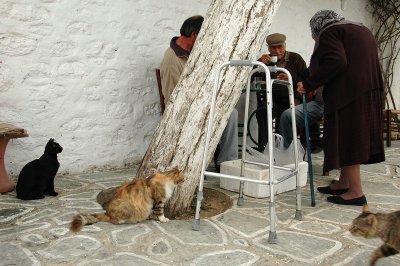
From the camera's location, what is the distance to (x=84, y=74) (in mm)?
4770

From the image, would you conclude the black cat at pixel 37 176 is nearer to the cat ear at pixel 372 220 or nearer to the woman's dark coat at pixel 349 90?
the woman's dark coat at pixel 349 90

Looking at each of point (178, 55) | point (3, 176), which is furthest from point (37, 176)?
point (178, 55)

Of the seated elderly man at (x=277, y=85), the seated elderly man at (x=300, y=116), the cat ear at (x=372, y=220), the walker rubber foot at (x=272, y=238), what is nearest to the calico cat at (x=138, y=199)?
the walker rubber foot at (x=272, y=238)

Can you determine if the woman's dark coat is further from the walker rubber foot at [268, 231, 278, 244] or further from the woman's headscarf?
the walker rubber foot at [268, 231, 278, 244]

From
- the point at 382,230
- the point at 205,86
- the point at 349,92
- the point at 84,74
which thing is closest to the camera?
the point at 382,230

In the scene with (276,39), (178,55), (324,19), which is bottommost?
(178,55)

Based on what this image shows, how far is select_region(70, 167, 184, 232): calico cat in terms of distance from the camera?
10.2 feet

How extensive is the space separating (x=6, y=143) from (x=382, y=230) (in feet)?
10.7

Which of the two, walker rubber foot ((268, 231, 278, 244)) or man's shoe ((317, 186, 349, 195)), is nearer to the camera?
walker rubber foot ((268, 231, 278, 244))

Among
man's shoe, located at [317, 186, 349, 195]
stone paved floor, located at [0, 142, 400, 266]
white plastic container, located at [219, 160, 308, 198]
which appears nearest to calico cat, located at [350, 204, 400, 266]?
stone paved floor, located at [0, 142, 400, 266]

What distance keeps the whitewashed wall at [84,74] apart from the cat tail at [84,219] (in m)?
1.67

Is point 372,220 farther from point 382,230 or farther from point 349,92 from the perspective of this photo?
point 349,92

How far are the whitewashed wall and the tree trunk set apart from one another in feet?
5.32

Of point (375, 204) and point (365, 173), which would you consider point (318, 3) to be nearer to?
point (365, 173)
